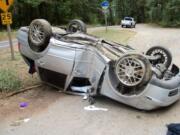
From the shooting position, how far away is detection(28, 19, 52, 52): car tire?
7.54 m

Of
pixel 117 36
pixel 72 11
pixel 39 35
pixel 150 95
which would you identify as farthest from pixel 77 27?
pixel 72 11

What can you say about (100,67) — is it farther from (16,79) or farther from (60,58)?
(16,79)

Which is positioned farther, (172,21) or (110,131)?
(172,21)

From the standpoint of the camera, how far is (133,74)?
20.3 ft

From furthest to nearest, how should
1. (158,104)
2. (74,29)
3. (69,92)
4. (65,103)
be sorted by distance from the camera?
(74,29), (69,92), (65,103), (158,104)

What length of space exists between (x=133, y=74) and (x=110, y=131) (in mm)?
1311

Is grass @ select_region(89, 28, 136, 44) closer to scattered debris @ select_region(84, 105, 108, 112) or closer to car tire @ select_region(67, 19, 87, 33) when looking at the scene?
car tire @ select_region(67, 19, 87, 33)

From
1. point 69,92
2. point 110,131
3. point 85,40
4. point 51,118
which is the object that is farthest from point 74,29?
point 110,131

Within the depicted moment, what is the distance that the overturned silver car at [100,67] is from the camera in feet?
19.9

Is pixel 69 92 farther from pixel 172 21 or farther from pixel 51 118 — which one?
pixel 172 21

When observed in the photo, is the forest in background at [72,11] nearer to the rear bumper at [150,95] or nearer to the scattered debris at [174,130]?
the rear bumper at [150,95]

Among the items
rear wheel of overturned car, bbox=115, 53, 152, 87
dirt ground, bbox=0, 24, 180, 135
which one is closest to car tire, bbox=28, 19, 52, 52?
dirt ground, bbox=0, 24, 180, 135

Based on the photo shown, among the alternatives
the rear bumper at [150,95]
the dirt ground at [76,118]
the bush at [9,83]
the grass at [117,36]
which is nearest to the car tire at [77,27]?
the bush at [9,83]

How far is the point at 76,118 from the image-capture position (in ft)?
20.1
